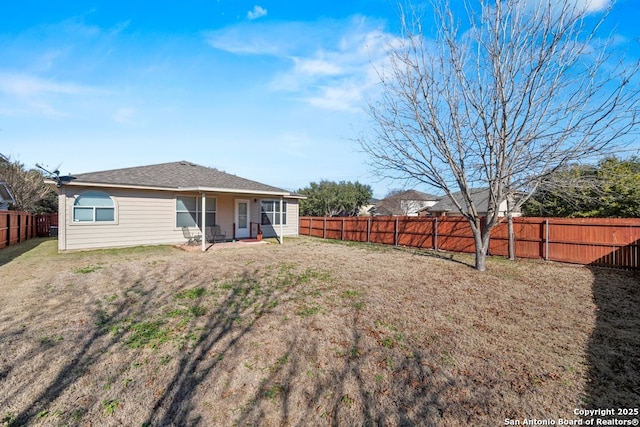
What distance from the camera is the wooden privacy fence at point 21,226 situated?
11.6 metres

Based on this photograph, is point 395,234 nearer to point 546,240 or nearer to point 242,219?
point 546,240

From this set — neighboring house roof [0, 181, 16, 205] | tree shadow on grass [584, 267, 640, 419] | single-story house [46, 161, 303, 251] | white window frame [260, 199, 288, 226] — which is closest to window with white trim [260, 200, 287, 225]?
white window frame [260, 199, 288, 226]

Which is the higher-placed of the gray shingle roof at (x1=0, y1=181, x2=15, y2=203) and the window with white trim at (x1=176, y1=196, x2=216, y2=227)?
the gray shingle roof at (x1=0, y1=181, x2=15, y2=203)

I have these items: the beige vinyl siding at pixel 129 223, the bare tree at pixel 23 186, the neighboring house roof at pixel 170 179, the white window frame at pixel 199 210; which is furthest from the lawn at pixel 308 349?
the bare tree at pixel 23 186

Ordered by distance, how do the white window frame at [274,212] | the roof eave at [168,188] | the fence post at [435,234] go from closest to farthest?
the roof eave at [168,188] → the fence post at [435,234] → the white window frame at [274,212]

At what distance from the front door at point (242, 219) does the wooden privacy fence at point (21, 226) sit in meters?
8.52

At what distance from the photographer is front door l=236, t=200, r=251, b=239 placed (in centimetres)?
1443

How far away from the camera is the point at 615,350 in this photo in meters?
3.61

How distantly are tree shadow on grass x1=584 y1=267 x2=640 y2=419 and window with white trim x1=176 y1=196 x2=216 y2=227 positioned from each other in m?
12.8

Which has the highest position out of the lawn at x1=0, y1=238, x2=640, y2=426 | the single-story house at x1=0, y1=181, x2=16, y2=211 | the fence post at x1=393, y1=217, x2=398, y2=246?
the single-story house at x1=0, y1=181, x2=16, y2=211

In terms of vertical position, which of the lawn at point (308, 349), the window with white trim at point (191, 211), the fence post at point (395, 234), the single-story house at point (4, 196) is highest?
the single-story house at point (4, 196)

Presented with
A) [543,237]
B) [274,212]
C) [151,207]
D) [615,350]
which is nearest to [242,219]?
[274,212]

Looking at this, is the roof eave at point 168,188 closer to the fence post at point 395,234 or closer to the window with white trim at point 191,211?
the window with white trim at point 191,211

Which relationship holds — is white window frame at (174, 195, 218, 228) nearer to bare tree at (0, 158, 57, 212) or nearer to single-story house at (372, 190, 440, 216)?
bare tree at (0, 158, 57, 212)
